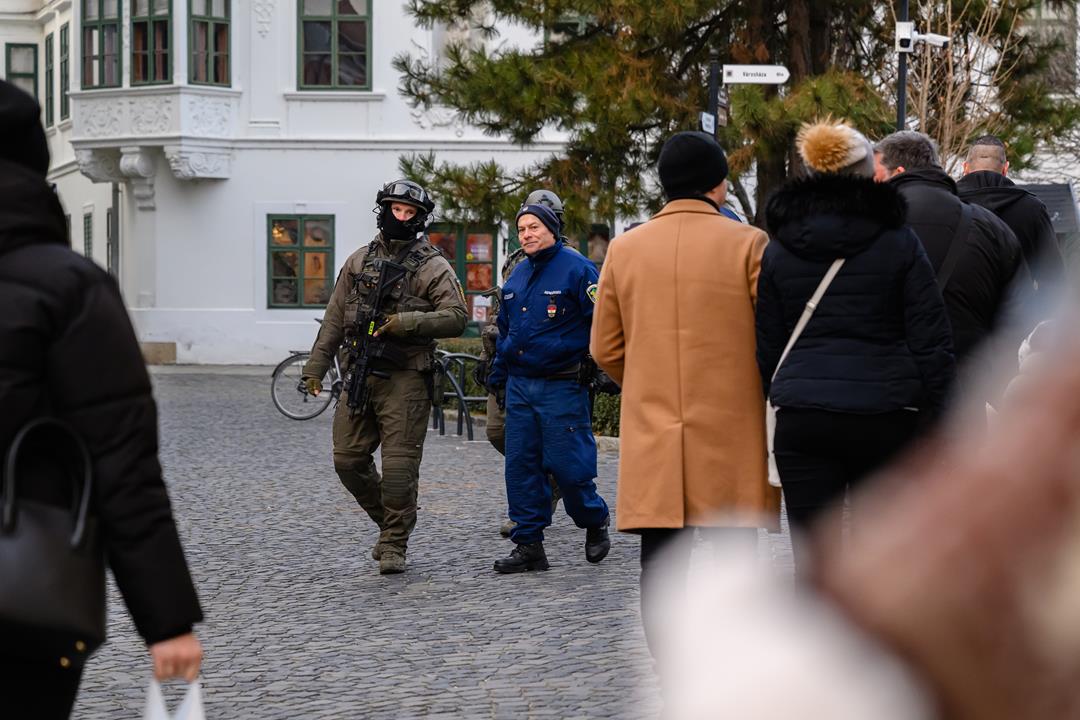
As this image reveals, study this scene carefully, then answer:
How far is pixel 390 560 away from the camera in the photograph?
8.44 m

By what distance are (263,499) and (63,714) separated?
9.11 m

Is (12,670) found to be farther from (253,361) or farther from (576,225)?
(253,361)

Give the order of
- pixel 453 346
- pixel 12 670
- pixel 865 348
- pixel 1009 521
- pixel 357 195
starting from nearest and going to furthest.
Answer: pixel 1009 521, pixel 12 670, pixel 865 348, pixel 453 346, pixel 357 195

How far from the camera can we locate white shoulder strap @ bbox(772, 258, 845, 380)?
5316 mm

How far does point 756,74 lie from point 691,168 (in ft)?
25.8

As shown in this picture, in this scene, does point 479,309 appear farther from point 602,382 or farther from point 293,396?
point 602,382

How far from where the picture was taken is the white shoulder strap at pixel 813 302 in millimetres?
5316

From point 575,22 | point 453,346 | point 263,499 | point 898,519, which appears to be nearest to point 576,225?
point 575,22

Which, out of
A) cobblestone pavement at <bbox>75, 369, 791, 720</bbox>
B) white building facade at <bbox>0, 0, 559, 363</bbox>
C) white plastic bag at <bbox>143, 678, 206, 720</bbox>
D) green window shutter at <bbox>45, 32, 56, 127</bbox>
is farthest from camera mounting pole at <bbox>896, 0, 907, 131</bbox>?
green window shutter at <bbox>45, 32, 56, 127</bbox>

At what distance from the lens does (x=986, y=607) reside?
34.2 inches

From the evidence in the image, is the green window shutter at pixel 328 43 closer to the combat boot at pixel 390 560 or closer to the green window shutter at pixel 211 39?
the green window shutter at pixel 211 39

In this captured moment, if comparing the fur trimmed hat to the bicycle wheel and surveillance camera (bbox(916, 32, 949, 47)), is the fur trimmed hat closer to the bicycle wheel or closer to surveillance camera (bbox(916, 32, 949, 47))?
surveillance camera (bbox(916, 32, 949, 47))

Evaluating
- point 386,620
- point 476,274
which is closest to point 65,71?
point 476,274

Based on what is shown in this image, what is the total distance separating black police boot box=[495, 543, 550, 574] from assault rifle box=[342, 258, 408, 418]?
3.29 ft
